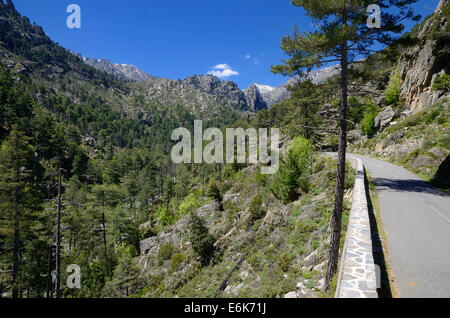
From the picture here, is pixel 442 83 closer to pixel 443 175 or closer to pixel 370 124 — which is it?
pixel 443 175

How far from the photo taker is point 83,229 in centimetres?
3622

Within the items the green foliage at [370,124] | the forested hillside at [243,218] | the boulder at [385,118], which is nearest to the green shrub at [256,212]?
the forested hillside at [243,218]

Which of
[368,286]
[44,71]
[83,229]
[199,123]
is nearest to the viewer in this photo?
[368,286]

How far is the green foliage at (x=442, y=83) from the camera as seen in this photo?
77.6 ft

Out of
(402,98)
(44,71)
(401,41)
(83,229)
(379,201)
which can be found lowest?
(83,229)

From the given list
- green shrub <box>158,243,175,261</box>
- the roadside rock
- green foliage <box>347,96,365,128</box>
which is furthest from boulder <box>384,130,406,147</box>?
green shrub <box>158,243,175,261</box>

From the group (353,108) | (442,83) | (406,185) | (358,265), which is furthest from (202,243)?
(442,83)

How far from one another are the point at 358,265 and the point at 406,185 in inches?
492

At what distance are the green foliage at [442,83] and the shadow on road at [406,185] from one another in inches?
683

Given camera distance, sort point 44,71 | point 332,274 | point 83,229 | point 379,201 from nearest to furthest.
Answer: point 332,274
point 379,201
point 83,229
point 44,71

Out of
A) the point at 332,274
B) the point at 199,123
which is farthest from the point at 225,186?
the point at 199,123

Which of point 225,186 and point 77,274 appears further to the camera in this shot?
point 225,186
